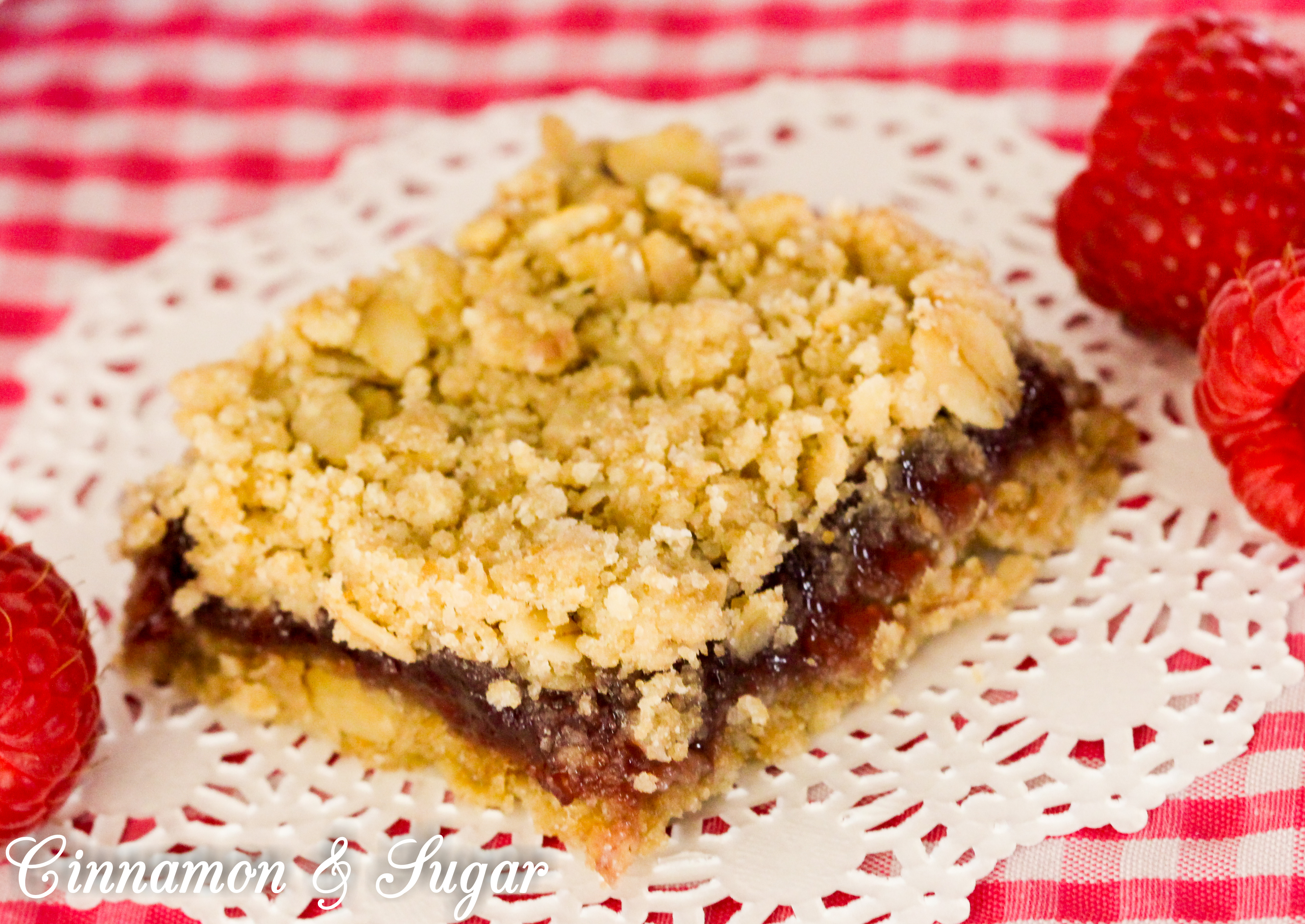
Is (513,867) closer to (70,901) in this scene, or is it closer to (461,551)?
(461,551)

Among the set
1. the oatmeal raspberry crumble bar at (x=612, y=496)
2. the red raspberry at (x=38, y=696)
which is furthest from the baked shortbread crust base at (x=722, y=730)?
the red raspberry at (x=38, y=696)

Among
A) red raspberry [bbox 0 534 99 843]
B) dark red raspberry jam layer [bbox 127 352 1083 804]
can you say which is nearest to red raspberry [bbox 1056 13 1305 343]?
dark red raspberry jam layer [bbox 127 352 1083 804]

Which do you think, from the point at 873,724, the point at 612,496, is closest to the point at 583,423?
the point at 612,496

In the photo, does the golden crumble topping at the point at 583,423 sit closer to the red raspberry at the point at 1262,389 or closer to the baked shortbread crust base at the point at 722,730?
the baked shortbread crust base at the point at 722,730

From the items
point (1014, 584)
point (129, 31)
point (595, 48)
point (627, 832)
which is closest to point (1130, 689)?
point (1014, 584)

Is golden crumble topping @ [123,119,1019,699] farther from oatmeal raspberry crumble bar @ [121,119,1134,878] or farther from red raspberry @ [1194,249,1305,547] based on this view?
red raspberry @ [1194,249,1305,547]
